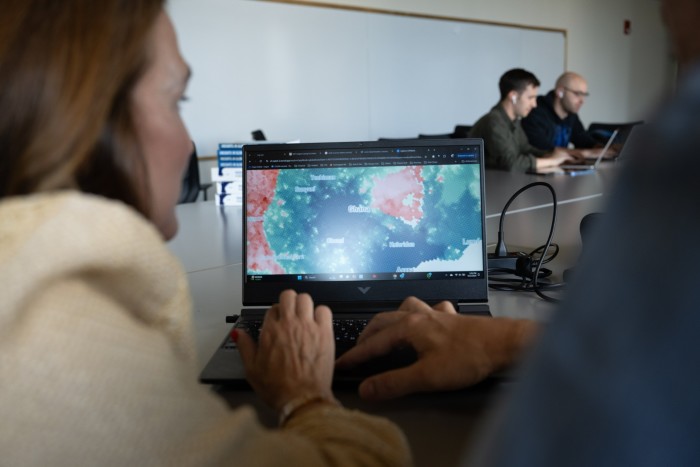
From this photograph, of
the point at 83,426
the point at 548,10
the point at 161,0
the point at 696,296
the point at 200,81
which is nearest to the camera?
the point at 696,296

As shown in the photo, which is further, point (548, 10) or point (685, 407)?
point (548, 10)

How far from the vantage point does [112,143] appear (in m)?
0.62

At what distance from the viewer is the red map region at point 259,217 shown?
3.90 feet

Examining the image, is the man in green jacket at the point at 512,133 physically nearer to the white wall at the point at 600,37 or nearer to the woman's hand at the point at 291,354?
the white wall at the point at 600,37

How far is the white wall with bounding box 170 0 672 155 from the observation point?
6776 mm

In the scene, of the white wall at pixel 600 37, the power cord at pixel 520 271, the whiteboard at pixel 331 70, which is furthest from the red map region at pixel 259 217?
the white wall at pixel 600 37

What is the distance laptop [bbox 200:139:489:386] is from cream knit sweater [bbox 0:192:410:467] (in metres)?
0.57

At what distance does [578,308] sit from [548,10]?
793cm

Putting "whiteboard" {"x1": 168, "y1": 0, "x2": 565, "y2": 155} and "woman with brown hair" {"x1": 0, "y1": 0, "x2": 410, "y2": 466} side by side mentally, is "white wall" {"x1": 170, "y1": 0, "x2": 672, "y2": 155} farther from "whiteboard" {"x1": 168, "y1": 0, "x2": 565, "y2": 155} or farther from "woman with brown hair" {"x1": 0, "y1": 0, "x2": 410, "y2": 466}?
"woman with brown hair" {"x1": 0, "y1": 0, "x2": 410, "y2": 466}

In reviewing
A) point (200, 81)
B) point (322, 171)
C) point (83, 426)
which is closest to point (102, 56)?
point (83, 426)

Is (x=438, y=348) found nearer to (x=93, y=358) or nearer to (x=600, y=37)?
(x=93, y=358)

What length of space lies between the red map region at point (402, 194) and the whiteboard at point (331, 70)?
3.11 metres

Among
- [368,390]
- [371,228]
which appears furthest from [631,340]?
[371,228]

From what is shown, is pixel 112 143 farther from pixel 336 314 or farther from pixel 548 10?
pixel 548 10
